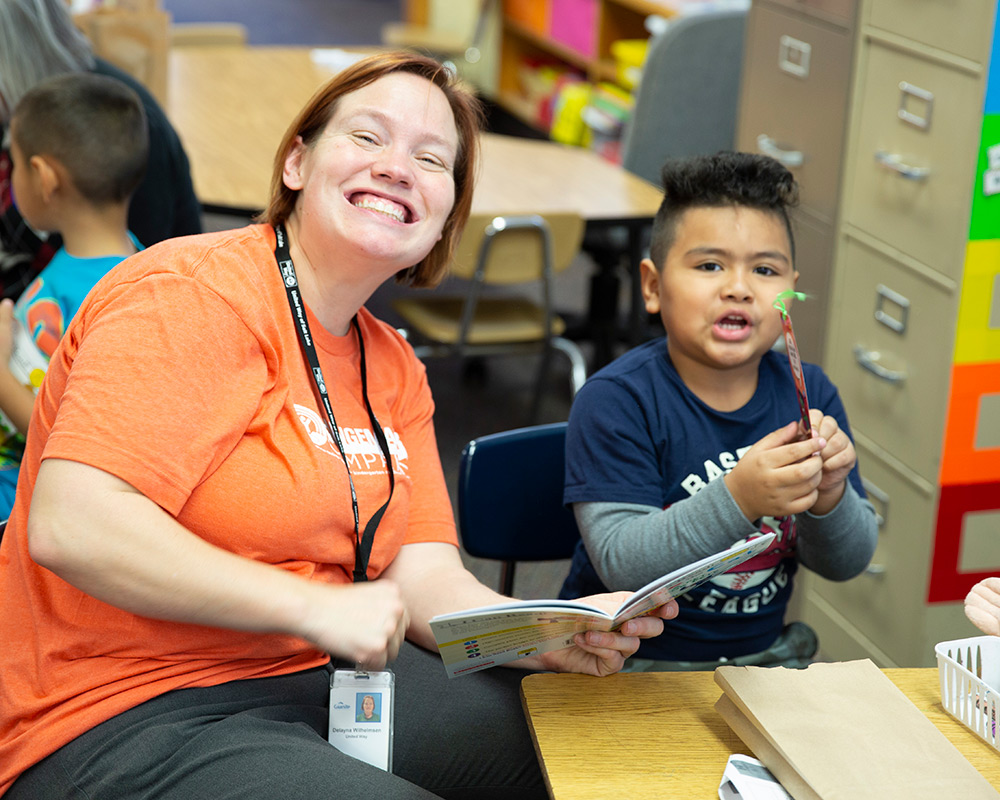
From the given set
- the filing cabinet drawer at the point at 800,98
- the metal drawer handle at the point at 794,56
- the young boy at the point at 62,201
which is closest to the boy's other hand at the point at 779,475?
the young boy at the point at 62,201

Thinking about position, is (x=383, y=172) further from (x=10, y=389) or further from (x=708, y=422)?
(x=10, y=389)

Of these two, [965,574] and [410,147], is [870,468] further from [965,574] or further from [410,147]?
[410,147]

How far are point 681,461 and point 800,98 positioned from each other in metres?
1.41

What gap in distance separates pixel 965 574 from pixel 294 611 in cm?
168

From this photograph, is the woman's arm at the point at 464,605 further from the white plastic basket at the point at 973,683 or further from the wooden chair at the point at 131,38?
the wooden chair at the point at 131,38

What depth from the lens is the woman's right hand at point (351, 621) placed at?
115cm

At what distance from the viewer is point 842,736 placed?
1.07 meters

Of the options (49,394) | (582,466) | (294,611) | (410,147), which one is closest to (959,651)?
(582,466)

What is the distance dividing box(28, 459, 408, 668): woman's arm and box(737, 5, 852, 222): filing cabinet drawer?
1740 millimetres

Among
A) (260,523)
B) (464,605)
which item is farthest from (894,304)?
(260,523)

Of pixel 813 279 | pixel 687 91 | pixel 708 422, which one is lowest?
pixel 813 279

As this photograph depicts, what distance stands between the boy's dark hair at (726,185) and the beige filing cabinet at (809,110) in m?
0.81

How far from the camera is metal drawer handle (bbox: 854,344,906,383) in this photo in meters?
2.34

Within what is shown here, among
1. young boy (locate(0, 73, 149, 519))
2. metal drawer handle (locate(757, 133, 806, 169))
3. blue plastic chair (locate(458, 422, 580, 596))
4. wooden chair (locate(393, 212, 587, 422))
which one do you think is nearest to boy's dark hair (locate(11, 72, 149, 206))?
young boy (locate(0, 73, 149, 519))
